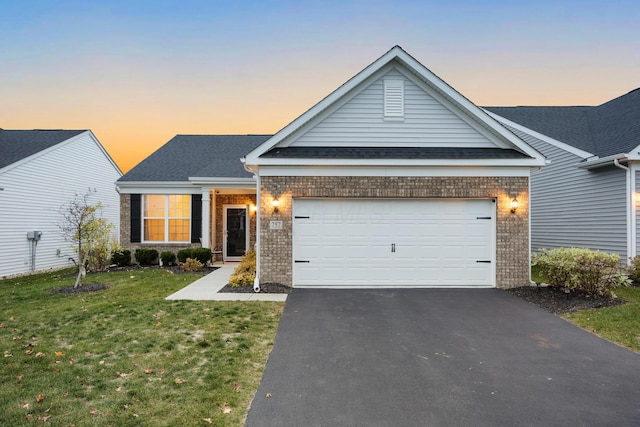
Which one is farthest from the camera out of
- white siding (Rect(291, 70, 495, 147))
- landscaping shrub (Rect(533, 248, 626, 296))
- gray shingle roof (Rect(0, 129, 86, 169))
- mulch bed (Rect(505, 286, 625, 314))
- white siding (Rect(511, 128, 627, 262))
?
gray shingle roof (Rect(0, 129, 86, 169))

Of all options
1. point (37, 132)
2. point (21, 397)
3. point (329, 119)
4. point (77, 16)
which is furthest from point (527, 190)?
point (37, 132)

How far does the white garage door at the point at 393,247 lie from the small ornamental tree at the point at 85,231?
650cm

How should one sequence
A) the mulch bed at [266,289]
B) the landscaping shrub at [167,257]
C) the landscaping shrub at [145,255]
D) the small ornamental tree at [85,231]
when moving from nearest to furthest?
the mulch bed at [266,289]
the small ornamental tree at [85,231]
the landscaping shrub at [167,257]
the landscaping shrub at [145,255]

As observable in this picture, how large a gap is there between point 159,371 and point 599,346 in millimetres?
6407

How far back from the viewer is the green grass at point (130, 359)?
3.23 m

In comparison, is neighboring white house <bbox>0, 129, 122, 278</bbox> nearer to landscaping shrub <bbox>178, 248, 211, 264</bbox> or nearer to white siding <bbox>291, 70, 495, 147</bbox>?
landscaping shrub <bbox>178, 248, 211, 264</bbox>

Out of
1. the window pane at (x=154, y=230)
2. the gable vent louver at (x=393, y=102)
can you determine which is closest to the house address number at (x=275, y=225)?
the gable vent louver at (x=393, y=102)

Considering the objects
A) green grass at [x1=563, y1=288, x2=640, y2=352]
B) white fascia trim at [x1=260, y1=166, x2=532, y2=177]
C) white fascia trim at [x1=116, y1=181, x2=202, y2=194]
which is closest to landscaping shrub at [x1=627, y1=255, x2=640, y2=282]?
green grass at [x1=563, y1=288, x2=640, y2=352]

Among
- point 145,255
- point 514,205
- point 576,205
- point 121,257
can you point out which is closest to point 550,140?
point 576,205

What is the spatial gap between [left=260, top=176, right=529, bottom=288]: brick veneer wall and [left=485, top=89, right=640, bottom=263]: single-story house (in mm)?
4273

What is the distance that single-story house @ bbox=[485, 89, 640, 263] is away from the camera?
10367 millimetres

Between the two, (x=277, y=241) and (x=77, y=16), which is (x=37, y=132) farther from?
(x=277, y=241)

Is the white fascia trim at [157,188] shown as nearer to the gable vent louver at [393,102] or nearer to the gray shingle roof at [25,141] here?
the gray shingle roof at [25,141]

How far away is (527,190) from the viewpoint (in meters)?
9.02
